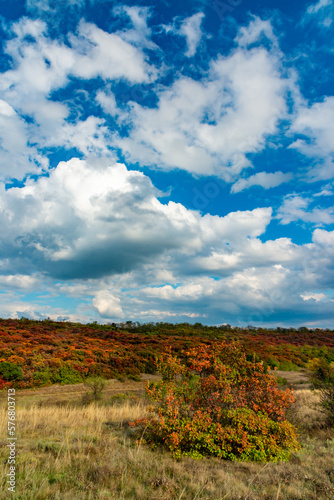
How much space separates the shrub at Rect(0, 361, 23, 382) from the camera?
19297mm

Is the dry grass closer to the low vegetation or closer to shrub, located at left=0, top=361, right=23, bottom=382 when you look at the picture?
the low vegetation

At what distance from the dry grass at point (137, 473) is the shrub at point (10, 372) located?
44.5 feet

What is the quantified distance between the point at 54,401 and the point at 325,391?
1318cm

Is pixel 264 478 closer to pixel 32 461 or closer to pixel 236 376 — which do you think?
pixel 236 376

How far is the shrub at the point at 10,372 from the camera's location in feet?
63.3

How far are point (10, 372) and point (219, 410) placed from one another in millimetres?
17593

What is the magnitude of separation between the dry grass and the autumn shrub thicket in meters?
0.34

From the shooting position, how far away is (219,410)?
705cm

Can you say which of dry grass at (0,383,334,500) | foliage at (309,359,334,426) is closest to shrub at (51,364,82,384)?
dry grass at (0,383,334,500)

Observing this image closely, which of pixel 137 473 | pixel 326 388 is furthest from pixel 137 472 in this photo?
pixel 326 388

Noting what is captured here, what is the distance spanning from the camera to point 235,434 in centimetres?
661

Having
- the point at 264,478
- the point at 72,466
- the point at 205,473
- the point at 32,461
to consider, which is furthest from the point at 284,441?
the point at 32,461

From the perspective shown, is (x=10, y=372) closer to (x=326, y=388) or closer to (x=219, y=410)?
(x=219, y=410)

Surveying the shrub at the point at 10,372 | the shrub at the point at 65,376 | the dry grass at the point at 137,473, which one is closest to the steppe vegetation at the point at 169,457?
the dry grass at the point at 137,473
